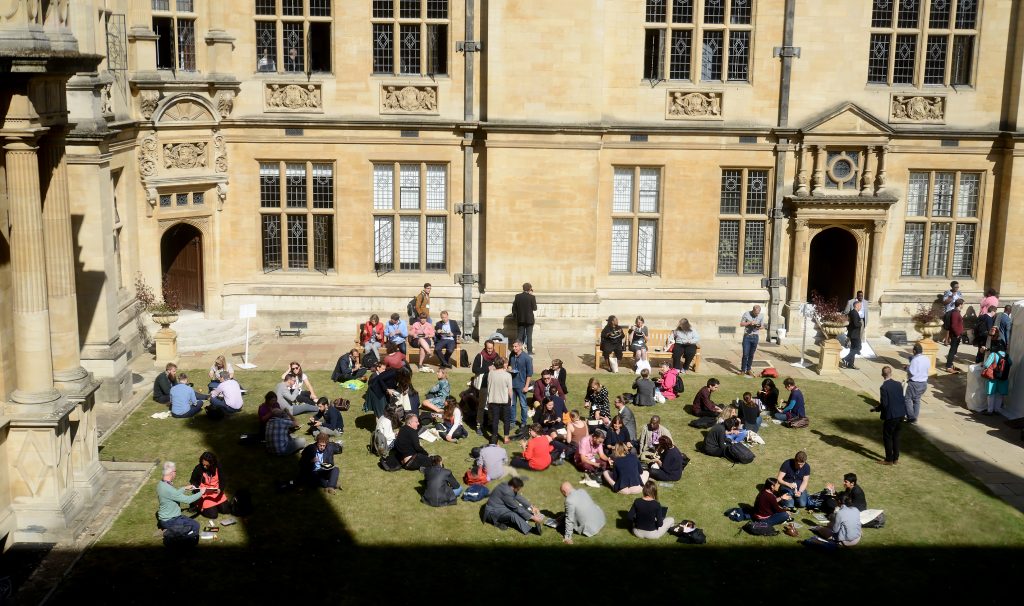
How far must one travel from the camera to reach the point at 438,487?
63.6 feet

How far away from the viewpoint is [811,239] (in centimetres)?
3034

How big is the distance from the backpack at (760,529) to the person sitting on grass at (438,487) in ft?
15.5

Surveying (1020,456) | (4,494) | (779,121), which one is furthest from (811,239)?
(4,494)

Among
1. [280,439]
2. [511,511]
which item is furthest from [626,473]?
[280,439]

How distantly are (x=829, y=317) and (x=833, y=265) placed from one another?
359cm

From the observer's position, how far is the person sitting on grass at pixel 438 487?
19359 mm

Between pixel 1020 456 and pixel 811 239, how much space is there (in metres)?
9.17

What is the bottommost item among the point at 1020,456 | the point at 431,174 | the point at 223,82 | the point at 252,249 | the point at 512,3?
the point at 1020,456

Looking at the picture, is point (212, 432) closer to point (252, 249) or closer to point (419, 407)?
point (419, 407)

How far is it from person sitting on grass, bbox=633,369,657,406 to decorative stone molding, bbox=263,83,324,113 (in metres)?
10.6

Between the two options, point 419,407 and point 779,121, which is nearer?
point 419,407

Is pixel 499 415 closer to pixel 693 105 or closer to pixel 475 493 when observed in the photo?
pixel 475 493

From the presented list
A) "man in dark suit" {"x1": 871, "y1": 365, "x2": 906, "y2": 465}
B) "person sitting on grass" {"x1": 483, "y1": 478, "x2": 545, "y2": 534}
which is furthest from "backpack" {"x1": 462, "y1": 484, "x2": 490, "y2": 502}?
"man in dark suit" {"x1": 871, "y1": 365, "x2": 906, "y2": 465}

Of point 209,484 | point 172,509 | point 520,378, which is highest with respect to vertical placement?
point 520,378
